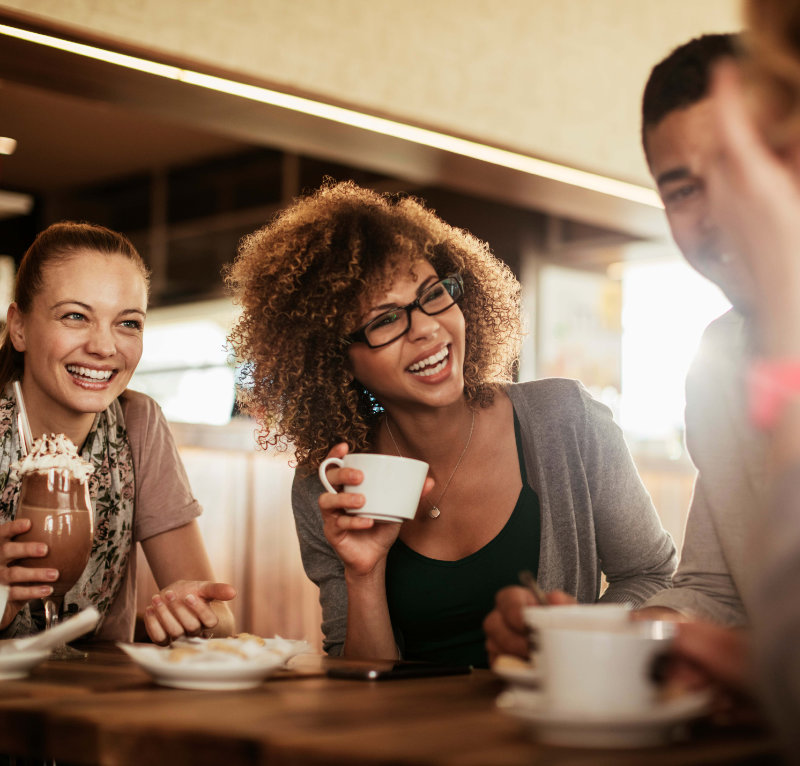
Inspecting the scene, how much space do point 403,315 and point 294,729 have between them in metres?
1.00

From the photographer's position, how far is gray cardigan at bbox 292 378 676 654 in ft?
5.74

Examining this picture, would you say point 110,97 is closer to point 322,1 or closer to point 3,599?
point 322,1

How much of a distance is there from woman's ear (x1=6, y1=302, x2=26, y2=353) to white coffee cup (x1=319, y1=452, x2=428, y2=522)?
3.08 feet

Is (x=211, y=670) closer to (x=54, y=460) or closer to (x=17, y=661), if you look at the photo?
(x=17, y=661)

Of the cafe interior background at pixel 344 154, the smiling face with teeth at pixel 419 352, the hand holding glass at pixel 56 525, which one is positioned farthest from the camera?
the cafe interior background at pixel 344 154

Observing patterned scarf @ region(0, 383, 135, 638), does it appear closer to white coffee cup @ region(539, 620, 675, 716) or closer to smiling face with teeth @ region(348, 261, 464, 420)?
smiling face with teeth @ region(348, 261, 464, 420)

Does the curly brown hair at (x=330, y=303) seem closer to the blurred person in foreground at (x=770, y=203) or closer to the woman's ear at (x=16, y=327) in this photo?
the woman's ear at (x=16, y=327)

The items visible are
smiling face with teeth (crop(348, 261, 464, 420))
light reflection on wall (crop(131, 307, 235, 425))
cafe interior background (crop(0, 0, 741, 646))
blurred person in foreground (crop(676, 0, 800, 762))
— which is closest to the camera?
blurred person in foreground (crop(676, 0, 800, 762))

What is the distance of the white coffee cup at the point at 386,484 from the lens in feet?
4.76

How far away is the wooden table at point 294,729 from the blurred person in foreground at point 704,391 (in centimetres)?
20

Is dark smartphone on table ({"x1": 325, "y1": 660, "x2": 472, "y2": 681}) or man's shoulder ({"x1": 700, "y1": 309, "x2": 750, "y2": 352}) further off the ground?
man's shoulder ({"x1": 700, "y1": 309, "x2": 750, "y2": 352})

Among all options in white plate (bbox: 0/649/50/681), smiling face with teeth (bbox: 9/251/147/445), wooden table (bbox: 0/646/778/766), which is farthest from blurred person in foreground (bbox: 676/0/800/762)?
smiling face with teeth (bbox: 9/251/147/445)

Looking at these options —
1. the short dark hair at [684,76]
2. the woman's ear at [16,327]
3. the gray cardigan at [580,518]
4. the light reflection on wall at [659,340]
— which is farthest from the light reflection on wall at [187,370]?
the short dark hair at [684,76]

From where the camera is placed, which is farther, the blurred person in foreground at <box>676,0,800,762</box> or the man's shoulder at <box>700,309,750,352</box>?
the man's shoulder at <box>700,309,750,352</box>
